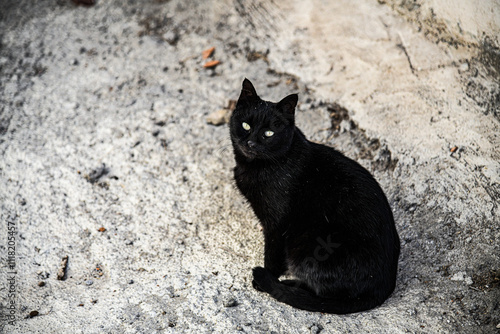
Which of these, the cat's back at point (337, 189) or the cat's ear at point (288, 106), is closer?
the cat's back at point (337, 189)

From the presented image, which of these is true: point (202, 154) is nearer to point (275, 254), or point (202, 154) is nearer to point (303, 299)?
point (275, 254)

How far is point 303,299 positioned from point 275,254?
1.18 ft

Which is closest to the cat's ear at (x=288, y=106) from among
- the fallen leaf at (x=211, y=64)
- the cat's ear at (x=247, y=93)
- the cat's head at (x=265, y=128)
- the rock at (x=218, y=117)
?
the cat's head at (x=265, y=128)

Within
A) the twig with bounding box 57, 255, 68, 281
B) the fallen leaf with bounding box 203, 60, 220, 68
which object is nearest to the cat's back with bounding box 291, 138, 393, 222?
the twig with bounding box 57, 255, 68, 281

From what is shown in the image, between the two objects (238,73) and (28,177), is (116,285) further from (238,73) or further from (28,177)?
(238,73)

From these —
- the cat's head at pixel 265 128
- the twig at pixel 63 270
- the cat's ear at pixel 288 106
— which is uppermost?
the cat's ear at pixel 288 106

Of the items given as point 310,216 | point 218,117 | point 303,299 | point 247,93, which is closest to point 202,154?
point 218,117

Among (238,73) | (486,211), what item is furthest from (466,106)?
(238,73)

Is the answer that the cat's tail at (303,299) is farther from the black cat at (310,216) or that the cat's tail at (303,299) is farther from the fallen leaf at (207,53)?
the fallen leaf at (207,53)

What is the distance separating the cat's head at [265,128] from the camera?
2.68m

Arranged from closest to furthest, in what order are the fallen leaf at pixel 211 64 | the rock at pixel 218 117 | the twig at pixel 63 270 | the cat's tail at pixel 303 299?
the cat's tail at pixel 303 299
the twig at pixel 63 270
the rock at pixel 218 117
the fallen leaf at pixel 211 64

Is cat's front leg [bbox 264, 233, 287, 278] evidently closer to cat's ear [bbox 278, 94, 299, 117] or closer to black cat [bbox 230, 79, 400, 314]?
black cat [bbox 230, 79, 400, 314]

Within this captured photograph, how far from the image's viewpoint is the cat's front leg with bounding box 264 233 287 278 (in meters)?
2.72

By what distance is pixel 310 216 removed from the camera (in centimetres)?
→ 265
